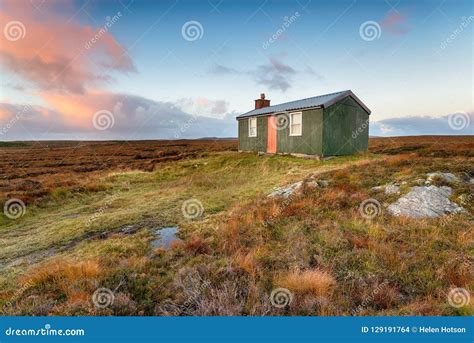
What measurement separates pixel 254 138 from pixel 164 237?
15.4 metres

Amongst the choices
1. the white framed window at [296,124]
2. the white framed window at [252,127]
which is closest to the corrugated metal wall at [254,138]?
the white framed window at [252,127]

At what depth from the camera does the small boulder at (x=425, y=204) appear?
22.7 feet

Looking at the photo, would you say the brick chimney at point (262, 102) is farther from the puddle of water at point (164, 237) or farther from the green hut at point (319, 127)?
the puddle of water at point (164, 237)

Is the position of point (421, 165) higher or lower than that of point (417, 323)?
higher

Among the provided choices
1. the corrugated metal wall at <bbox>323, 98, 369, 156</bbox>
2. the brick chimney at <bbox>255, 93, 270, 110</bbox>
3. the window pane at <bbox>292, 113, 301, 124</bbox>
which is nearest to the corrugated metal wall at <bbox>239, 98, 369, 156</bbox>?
the corrugated metal wall at <bbox>323, 98, 369, 156</bbox>

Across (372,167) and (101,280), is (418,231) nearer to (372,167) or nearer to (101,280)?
(372,167)

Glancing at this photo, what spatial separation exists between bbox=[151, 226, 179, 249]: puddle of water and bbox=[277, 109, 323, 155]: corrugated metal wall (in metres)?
11.0

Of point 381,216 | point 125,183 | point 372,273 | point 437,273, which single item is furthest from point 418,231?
point 125,183

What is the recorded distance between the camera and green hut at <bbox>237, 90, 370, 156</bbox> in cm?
1584

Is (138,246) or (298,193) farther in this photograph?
(298,193)

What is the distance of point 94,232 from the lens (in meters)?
7.68

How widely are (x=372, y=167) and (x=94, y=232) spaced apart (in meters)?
10.4

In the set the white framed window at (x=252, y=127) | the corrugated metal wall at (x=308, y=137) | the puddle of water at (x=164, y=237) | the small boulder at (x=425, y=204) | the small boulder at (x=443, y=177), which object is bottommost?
the puddle of water at (x=164, y=237)

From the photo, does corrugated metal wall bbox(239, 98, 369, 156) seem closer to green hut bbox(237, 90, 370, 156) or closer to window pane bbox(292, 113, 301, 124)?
green hut bbox(237, 90, 370, 156)
